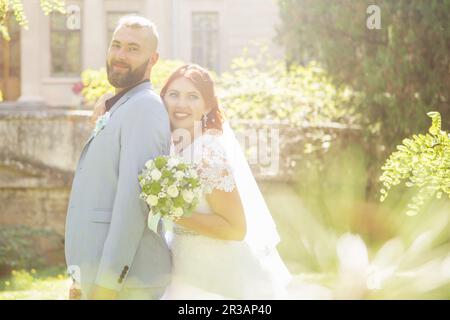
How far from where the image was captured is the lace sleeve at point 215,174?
422 centimetres

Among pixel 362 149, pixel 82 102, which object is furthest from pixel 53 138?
pixel 82 102

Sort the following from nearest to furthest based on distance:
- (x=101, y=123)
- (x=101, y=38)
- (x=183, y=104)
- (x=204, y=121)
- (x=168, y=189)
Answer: (x=168, y=189) → (x=101, y=123) → (x=183, y=104) → (x=204, y=121) → (x=101, y=38)

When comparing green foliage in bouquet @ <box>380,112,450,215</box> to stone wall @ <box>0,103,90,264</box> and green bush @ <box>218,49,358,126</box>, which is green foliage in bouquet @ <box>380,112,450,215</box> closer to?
green bush @ <box>218,49,358,126</box>

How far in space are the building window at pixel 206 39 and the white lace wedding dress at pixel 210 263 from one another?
64.5 ft

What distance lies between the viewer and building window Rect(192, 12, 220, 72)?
2400 centimetres

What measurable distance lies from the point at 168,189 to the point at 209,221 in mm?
455

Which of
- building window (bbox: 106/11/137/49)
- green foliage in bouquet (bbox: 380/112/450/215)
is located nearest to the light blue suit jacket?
green foliage in bouquet (bbox: 380/112/450/215)

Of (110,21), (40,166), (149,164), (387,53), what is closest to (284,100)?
(387,53)

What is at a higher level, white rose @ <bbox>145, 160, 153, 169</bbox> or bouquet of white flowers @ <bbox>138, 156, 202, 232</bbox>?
white rose @ <bbox>145, 160, 153, 169</bbox>

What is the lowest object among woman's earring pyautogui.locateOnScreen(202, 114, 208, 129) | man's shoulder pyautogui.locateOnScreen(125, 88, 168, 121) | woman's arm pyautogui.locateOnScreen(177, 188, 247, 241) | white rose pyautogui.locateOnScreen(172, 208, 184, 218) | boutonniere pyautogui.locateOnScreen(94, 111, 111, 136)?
woman's arm pyautogui.locateOnScreen(177, 188, 247, 241)

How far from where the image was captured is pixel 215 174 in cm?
425

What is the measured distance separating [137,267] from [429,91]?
8.65 meters

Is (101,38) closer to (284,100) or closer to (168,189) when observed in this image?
(284,100)
